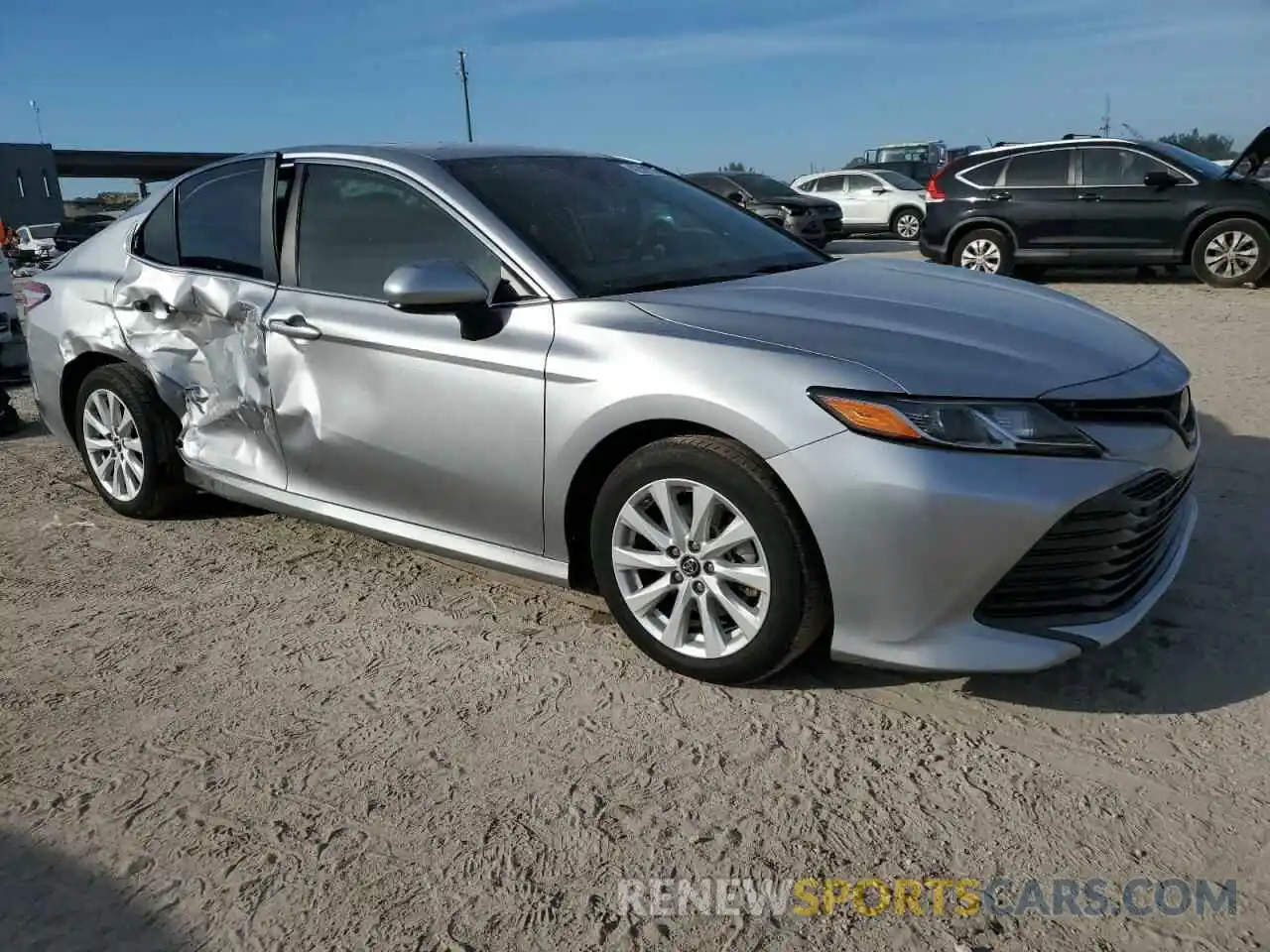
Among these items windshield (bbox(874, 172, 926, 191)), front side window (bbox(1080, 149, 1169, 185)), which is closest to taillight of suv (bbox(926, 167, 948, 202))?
front side window (bbox(1080, 149, 1169, 185))

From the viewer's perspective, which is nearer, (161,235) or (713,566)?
(713,566)

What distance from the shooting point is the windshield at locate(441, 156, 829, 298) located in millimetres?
3301

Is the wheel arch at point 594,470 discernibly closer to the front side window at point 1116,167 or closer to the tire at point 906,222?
the front side window at point 1116,167

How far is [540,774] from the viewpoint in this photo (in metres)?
2.60

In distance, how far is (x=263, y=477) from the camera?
12.9 feet

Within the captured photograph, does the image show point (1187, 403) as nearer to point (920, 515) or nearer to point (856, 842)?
point (920, 515)

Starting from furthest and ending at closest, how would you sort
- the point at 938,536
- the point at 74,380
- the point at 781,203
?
1. the point at 781,203
2. the point at 74,380
3. the point at 938,536

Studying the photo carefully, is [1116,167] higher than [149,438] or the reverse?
higher

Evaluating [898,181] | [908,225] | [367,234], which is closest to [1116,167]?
[908,225]

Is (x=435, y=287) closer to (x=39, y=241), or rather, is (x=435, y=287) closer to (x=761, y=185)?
(x=761, y=185)

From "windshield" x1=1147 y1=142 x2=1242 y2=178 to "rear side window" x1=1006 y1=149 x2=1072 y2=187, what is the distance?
2.98ft

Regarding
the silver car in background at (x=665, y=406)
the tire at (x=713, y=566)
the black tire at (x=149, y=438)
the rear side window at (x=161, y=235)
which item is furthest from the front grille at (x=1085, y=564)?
the rear side window at (x=161, y=235)

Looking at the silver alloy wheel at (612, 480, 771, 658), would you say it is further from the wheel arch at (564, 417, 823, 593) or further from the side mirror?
the side mirror

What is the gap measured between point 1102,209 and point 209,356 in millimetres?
10187
